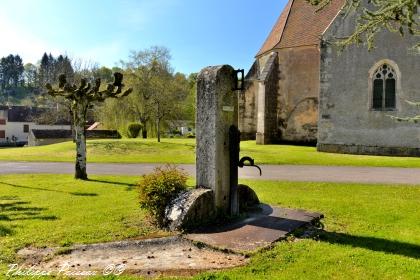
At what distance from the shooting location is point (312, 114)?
28156 mm

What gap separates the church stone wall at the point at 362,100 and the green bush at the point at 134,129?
76.5 feet

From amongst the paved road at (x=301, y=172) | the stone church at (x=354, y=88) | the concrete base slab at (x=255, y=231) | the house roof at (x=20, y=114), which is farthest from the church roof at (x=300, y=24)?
the house roof at (x=20, y=114)

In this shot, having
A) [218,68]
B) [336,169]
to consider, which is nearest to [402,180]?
[336,169]

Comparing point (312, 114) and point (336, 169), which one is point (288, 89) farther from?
point (336, 169)

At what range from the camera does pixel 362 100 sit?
→ 22.2 meters

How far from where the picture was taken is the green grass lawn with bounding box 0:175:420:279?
202 inches

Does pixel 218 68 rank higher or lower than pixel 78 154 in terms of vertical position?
higher

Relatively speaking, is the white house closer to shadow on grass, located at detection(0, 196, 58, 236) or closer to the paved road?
the paved road

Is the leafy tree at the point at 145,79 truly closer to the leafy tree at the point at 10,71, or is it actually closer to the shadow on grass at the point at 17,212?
the shadow on grass at the point at 17,212

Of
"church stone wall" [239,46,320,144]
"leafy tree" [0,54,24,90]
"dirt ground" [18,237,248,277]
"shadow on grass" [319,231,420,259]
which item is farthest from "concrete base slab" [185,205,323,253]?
"leafy tree" [0,54,24,90]

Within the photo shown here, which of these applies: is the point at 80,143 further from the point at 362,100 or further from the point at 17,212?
the point at 362,100

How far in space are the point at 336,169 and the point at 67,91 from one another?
1058 cm

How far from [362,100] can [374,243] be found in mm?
17503

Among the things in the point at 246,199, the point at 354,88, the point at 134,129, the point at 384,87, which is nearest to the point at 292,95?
the point at 354,88
